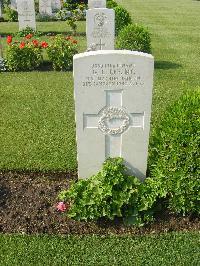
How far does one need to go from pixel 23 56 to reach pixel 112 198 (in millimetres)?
8041

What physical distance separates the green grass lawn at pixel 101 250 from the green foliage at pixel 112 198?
26 cm

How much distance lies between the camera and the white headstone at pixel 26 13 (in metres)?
17.4

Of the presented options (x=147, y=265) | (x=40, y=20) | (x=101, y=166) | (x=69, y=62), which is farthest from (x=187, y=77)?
(x=40, y=20)

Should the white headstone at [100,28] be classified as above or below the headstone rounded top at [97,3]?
below

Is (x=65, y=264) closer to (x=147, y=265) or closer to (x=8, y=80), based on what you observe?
(x=147, y=265)

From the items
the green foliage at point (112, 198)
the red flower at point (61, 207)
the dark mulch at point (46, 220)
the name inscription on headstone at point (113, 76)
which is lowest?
the dark mulch at point (46, 220)

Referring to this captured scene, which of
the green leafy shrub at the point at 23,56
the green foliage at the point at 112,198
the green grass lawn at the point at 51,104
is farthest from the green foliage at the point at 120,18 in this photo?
the green foliage at the point at 112,198

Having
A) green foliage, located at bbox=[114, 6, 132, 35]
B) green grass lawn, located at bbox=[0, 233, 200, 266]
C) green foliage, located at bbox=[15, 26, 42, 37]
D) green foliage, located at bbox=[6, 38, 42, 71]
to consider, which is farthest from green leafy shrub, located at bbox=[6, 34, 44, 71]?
green grass lawn, located at bbox=[0, 233, 200, 266]

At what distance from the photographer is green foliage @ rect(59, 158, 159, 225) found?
4488mm

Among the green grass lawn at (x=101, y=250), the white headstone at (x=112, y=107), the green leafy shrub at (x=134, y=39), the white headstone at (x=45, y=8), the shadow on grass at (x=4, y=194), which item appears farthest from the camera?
the white headstone at (x=45, y=8)

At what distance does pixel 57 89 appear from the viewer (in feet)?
32.8

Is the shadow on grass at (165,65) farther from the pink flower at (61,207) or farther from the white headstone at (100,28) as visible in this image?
the pink flower at (61,207)

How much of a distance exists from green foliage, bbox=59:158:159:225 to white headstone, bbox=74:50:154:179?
26 cm

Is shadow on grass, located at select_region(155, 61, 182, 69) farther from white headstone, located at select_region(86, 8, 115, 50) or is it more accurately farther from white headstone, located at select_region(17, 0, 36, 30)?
white headstone, located at select_region(17, 0, 36, 30)
